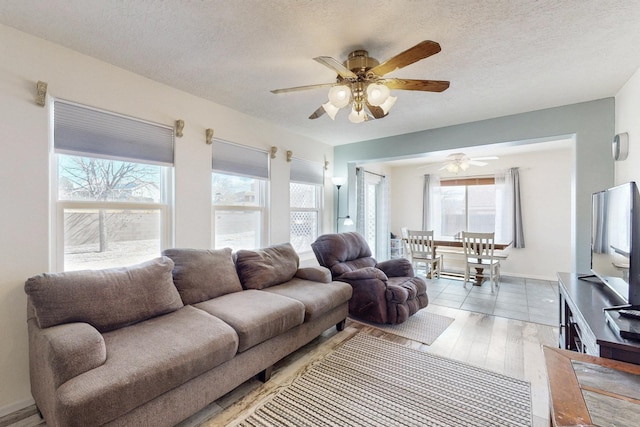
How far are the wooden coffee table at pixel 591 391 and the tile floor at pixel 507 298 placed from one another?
276cm

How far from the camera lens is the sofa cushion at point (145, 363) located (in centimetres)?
122

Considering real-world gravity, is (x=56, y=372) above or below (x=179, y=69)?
below

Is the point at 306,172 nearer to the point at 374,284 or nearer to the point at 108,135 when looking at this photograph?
the point at 374,284

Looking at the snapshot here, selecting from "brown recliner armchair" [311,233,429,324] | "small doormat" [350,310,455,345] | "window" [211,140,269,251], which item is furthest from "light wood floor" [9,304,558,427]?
"window" [211,140,269,251]

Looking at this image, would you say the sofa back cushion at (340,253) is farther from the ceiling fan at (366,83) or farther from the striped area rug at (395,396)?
the ceiling fan at (366,83)

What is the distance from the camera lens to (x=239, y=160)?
3.37 meters

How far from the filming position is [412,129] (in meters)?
3.93

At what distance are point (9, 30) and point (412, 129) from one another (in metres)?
3.95

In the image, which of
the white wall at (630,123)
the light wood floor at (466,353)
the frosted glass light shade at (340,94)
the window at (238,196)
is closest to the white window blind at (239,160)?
the window at (238,196)

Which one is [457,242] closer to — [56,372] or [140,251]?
[140,251]

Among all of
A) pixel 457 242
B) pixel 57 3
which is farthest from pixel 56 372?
pixel 457 242

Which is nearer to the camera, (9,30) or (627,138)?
(9,30)

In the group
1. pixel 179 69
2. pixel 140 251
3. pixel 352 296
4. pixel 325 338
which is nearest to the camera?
pixel 179 69

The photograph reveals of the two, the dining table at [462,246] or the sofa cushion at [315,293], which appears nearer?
the sofa cushion at [315,293]
